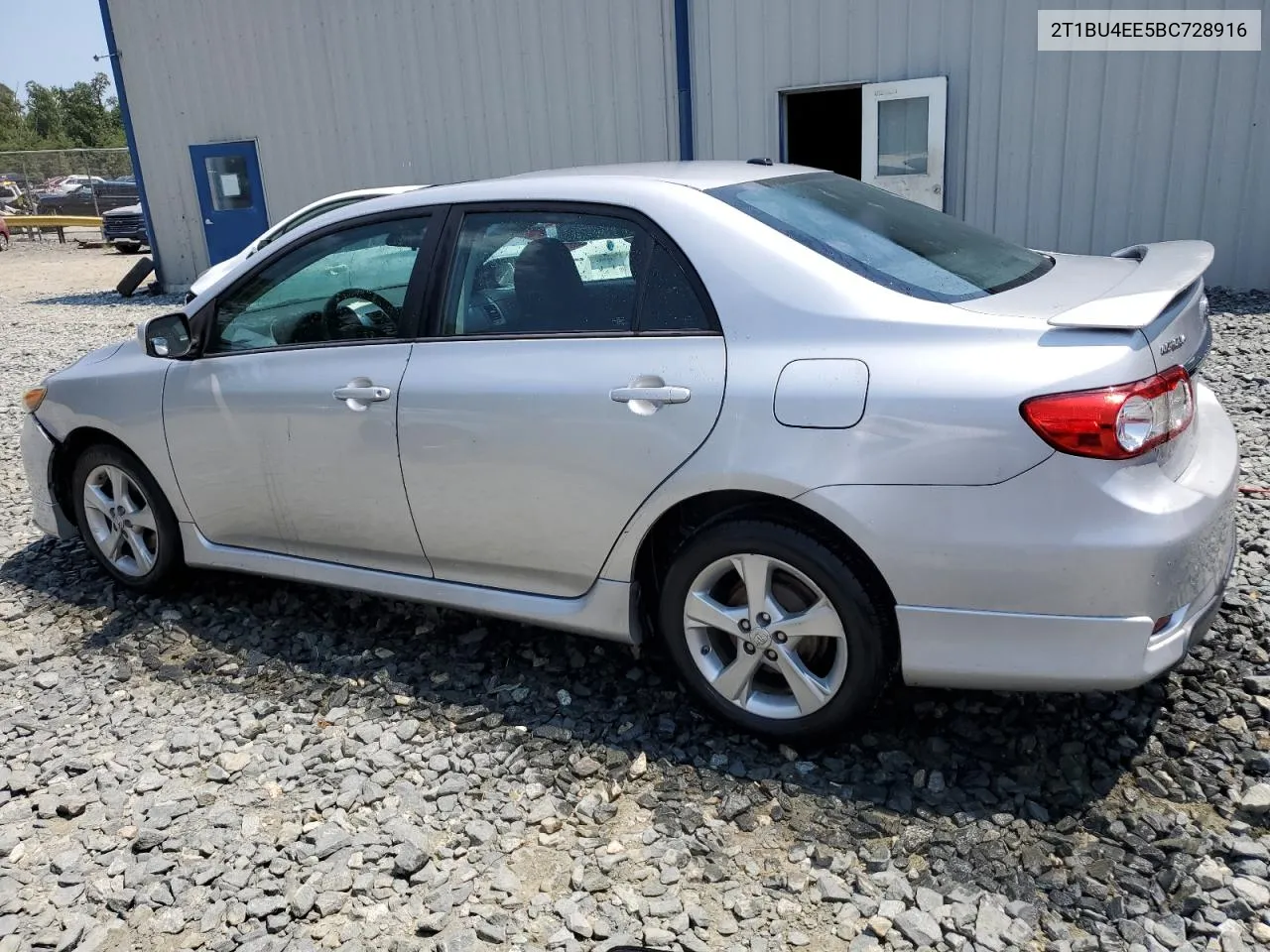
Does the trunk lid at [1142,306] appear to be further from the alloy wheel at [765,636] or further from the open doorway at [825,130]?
the open doorway at [825,130]

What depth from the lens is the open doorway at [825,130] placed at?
11.4 m

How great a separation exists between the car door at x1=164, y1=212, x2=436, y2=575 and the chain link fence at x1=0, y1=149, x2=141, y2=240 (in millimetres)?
34424

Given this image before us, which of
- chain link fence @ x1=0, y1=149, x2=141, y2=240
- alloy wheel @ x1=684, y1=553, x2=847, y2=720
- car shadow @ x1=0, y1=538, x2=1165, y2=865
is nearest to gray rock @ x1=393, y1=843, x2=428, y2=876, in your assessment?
car shadow @ x1=0, y1=538, x2=1165, y2=865

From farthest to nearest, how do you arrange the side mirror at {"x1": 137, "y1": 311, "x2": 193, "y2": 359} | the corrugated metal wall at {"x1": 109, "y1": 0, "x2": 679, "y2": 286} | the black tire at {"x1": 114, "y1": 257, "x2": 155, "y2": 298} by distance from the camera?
the black tire at {"x1": 114, "y1": 257, "x2": 155, "y2": 298} < the corrugated metal wall at {"x1": 109, "y1": 0, "x2": 679, "y2": 286} < the side mirror at {"x1": 137, "y1": 311, "x2": 193, "y2": 359}

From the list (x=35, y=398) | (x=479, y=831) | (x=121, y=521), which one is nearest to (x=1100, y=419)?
(x=479, y=831)

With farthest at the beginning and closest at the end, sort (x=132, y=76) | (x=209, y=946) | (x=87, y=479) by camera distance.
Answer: (x=132, y=76) → (x=87, y=479) → (x=209, y=946)

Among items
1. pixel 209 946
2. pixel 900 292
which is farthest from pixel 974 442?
pixel 209 946

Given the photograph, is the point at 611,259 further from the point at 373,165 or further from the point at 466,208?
the point at 373,165

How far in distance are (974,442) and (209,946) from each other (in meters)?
2.18

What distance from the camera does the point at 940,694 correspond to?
10.6ft

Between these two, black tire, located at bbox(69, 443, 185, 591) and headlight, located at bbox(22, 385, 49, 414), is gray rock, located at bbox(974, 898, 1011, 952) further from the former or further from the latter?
headlight, located at bbox(22, 385, 49, 414)

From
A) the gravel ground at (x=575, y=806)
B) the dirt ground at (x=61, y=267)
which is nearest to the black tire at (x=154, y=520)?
the gravel ground at (x=575, y=806)

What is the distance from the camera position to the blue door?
15.0 meters

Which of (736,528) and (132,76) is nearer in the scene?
(736,528)
